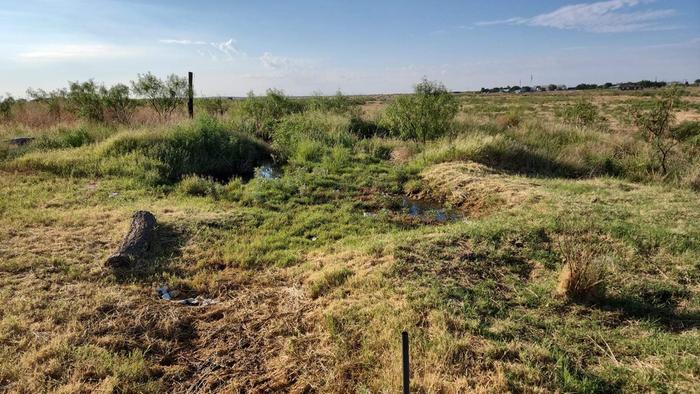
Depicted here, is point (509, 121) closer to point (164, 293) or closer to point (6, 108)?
point (164, 293)

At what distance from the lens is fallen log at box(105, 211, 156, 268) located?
5.39 meters

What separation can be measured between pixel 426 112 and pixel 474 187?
5.19m

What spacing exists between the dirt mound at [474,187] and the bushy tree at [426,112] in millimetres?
3241

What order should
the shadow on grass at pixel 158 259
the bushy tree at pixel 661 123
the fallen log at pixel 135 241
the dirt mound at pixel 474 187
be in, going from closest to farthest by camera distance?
the shadow on grass at pixel 158 259 → the fallen log at pixel 135 241 → the dirt mound at pixel 474 187 → the bushy tree at pixel 661 123

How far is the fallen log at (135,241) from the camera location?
5391 millimetres

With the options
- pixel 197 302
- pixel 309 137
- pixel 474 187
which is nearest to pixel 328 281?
pixel 197 302

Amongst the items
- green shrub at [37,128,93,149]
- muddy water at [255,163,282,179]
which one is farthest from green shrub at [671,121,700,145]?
green shrub at [37,128,93,149]

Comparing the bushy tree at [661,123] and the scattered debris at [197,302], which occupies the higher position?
the bushy tree at [661,123]

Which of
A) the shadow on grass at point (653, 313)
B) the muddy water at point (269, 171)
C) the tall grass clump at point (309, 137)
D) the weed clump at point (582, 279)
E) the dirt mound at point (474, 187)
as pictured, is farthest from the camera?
the tall grass clump at point (309, 137)

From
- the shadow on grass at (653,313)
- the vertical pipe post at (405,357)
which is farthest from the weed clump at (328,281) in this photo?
the shadow on grass at (653,313)

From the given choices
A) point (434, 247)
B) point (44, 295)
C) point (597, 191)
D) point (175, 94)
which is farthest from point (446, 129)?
point (44, 295)

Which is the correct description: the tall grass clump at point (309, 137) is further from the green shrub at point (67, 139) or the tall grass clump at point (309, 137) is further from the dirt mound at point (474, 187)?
the green shrub at point (67, 139)

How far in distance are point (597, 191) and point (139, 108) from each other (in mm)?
16794

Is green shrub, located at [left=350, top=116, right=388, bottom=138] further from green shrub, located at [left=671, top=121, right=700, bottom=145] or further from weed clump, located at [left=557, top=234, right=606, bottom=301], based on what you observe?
weed clump, located at [left=557, top=234, right=606, bottom=301]
